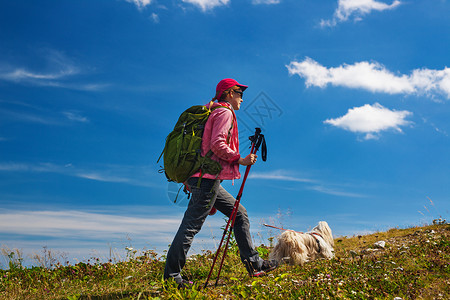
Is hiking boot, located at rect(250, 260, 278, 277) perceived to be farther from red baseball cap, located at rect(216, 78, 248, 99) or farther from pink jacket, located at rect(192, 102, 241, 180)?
red baseball cap, located at rect(216, 78, 248, 99)

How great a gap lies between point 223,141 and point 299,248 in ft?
12.3

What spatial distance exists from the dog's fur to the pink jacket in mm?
2934

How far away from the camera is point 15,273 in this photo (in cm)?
921

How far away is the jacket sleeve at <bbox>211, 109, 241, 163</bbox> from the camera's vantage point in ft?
18.9

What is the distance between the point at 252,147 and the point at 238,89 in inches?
43.4

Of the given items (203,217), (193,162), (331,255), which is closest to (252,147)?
(193,162)

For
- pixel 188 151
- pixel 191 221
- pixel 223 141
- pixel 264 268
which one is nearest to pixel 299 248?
pixel 264 268

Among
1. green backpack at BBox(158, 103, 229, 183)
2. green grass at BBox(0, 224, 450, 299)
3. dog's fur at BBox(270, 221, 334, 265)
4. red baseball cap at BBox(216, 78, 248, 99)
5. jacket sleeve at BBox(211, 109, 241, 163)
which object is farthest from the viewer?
dog's fur at BBox(270, 221, 334, 265)

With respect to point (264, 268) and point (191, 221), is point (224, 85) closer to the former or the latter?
point (191, 221)

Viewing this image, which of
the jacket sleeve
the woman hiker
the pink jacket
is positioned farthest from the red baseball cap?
the jacket sleeve

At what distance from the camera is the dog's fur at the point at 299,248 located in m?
8.12

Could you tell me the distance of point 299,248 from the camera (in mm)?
8172

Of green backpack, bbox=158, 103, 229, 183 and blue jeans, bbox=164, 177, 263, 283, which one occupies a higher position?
green backpack, bbox=158, 103, 229, 183

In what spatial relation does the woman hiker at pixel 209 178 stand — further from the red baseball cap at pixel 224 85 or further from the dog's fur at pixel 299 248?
the dog's fur at pixel 299 248
